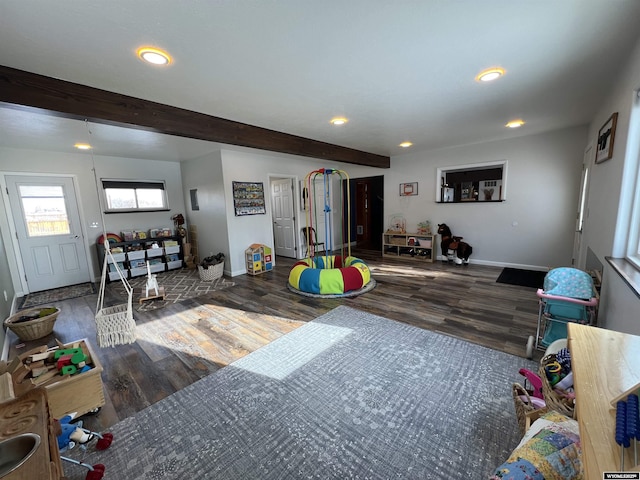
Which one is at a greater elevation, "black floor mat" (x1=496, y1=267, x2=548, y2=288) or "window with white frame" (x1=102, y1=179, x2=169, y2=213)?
"window with white frame" (x1=102, y1=179, x2=169, y2=213)

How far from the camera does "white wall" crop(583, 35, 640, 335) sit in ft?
5.72

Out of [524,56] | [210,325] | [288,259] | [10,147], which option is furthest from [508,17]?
[10,147]

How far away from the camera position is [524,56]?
1.96m

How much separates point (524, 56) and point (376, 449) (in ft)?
9.45

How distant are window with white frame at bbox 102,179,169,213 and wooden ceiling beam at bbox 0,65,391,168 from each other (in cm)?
358

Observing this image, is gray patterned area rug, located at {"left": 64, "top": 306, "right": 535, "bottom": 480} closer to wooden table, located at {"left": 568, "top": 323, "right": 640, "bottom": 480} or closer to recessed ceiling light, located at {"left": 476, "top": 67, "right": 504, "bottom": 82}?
wooden table, located at {"left": 568, "top": 323, "right": 640, "bottom": 480}

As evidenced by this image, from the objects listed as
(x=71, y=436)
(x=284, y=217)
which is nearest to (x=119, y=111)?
(x=71, y=436)

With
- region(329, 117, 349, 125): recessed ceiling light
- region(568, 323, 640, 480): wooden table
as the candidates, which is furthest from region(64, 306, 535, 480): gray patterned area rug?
region(329, 117, 349, 125): recessed ceiling light

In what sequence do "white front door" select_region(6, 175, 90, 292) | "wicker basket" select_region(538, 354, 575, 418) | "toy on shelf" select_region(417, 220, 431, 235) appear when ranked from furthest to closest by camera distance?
"toy on shelf" select_region(417, 220, 431, 235) → "white front door" select_region(6, 175, 90, 292) → "wicker basket" select_region(538, 354, 575, 418)

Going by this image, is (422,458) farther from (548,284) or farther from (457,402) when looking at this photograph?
(548,284)

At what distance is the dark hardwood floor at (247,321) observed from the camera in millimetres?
2244

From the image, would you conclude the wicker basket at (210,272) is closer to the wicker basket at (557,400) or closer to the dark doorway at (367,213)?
the dark doorway at (367,213)

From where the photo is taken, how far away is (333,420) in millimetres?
1743

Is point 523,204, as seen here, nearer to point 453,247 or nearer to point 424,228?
point 453,247
